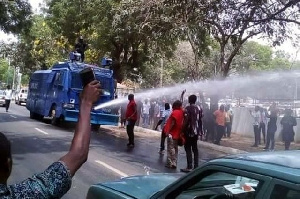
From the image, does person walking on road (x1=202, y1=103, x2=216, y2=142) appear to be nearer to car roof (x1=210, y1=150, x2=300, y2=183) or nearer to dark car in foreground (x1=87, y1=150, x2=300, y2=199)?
dark car in foreground (x1=87, y1=150, x2=300, y2=199)

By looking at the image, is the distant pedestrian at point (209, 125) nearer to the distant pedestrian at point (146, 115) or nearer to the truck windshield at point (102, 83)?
the truck windshield at point (102, 83)

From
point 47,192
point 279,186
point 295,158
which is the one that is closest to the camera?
point 47,192

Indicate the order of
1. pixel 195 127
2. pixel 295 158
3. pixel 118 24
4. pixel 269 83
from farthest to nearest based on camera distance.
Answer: pixel 118 24, pixel 269 83, pixel 195 127, pixel 295 158

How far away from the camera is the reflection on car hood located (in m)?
3.68

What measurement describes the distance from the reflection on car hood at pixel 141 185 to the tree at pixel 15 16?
1305cm

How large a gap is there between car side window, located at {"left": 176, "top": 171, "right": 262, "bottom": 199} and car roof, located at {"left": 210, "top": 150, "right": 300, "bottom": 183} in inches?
3.3

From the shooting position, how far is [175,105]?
984 centimetres

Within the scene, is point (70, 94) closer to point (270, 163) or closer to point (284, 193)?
point (270, 163)

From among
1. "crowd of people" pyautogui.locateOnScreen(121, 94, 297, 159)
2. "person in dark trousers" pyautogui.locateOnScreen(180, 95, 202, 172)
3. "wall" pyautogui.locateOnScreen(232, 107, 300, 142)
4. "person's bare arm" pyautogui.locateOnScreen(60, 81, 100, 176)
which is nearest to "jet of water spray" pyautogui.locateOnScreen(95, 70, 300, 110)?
"crowd of people" pyautogui.locateOnScreen(121, 94, 297, 159)

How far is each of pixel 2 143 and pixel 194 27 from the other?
1472 centimetres

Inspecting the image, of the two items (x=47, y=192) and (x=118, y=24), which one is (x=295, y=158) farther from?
(x=118, y=24)

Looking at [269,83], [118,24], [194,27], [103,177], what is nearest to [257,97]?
[269,83]

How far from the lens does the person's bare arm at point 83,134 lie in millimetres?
1922

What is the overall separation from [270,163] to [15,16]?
15.3 meters
